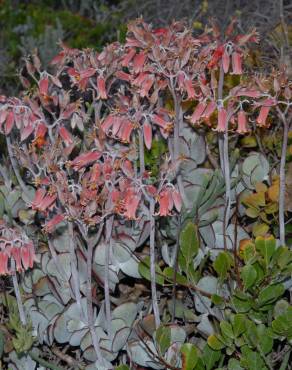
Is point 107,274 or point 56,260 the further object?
point 56,260

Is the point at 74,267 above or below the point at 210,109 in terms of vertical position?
below

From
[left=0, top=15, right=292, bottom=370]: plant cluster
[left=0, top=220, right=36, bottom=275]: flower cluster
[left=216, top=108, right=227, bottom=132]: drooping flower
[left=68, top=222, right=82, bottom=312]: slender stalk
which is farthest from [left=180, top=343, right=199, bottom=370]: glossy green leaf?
[left=216, top=108, right=227, bottom=132]: drooping flower

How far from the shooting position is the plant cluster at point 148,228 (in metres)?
1.81

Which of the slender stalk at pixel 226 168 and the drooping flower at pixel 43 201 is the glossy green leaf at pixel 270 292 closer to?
the slender stalk at pixel 226 168

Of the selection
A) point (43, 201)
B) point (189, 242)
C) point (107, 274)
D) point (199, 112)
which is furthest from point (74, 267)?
point (199, 112)

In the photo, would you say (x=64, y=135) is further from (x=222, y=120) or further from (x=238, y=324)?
(x=238, y=324)

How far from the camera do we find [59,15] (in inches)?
208

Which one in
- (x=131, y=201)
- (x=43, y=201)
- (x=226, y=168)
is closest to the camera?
(x=131, y=201)

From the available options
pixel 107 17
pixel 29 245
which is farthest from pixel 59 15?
pixel 29 245

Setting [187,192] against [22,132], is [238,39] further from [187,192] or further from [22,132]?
[22,132]

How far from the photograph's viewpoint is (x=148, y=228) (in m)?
1.99

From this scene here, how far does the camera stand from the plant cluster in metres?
1.81

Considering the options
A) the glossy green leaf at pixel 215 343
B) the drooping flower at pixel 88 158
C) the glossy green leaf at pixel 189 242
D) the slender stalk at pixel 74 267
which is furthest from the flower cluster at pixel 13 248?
the glossy green leaf at pixel 215 343

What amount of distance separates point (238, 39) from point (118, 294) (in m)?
0.78
